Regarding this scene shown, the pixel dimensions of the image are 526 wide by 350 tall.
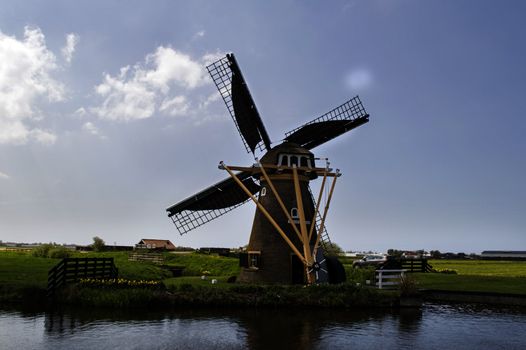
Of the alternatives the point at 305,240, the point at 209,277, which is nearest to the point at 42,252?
the point at 209,277

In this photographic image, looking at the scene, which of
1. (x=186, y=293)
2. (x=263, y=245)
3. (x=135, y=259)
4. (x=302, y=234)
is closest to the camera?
(x=186, y=293)

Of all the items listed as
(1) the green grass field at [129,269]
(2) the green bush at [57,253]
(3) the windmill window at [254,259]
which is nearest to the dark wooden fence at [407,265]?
(3) the windmill window at [254,259]

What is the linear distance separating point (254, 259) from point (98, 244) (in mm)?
53727

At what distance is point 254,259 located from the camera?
2883cm

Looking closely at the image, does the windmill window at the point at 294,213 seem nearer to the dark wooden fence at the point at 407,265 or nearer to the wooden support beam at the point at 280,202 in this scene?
the wooden support beam at the point at 280,202

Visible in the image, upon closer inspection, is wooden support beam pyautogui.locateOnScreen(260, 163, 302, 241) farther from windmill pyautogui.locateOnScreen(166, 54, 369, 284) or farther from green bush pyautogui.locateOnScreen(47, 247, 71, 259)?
green bush pyautogui.locateOnScreen(47, 247, 71, 259)

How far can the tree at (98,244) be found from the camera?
247 ft

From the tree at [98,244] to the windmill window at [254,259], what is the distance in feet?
173

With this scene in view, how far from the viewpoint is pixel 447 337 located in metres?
17.0

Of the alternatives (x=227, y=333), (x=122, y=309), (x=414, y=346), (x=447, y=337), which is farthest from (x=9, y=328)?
(x=447, y=337)

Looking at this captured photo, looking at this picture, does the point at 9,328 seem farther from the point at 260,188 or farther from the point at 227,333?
the point at 260,188

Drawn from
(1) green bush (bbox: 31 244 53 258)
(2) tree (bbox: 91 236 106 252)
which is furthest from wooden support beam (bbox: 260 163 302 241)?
(2) tree (bbox: 91 236 106 252)

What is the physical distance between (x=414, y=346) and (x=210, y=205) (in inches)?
729

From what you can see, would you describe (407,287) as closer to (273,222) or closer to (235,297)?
(273,222)
